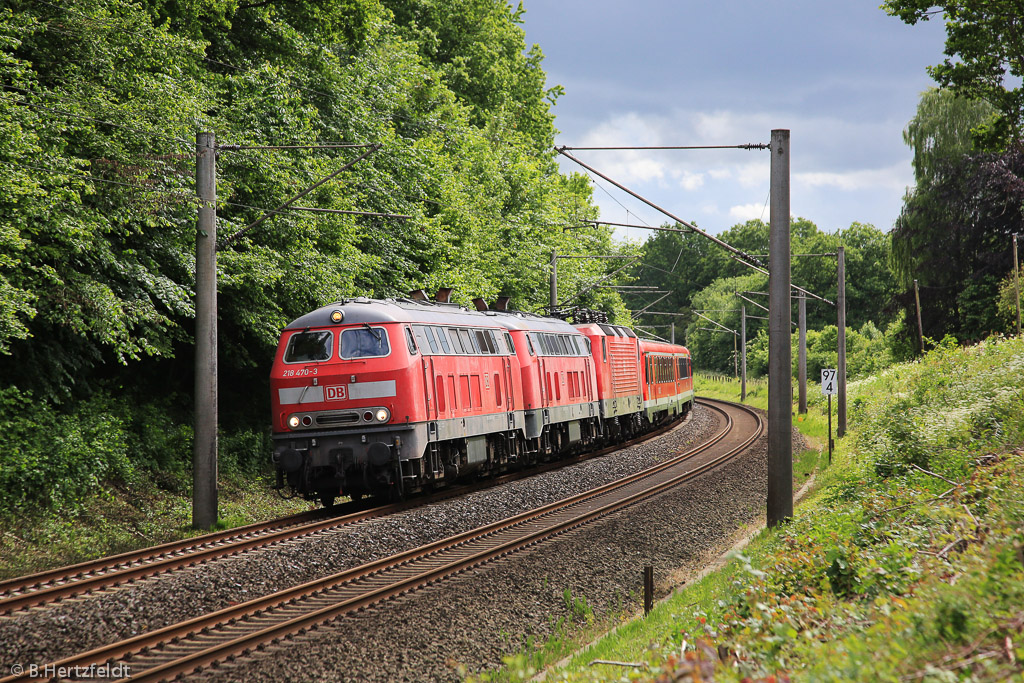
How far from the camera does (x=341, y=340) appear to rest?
1580cm

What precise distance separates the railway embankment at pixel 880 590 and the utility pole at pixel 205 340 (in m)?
7.56

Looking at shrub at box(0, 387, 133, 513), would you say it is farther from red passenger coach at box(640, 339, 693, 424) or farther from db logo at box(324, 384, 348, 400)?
red passenger coach at box(640, 339, 693, 424)

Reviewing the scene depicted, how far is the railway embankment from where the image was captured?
4961mm

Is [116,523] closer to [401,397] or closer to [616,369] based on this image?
[401,397]

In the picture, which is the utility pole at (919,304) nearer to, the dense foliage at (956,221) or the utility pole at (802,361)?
the dense foliage at (956,221)

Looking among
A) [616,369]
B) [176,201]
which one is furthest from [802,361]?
[176,201]

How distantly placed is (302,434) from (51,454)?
13.0 ft

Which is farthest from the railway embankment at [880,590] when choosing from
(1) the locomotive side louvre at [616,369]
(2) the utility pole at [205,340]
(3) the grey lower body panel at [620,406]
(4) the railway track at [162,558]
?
(3) the grey lower body panel at [620,406]

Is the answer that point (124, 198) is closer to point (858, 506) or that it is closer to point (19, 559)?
point (19, 559)

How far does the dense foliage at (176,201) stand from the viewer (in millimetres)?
13516

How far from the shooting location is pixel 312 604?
32.3ft

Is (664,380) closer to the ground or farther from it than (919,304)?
closer to the ground

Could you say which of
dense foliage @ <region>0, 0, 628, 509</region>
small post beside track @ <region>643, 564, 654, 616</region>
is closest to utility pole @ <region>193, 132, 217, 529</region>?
dense foliage @ <region>0, 0, 628, 509</region>

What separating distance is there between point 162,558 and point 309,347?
16.9 ft
